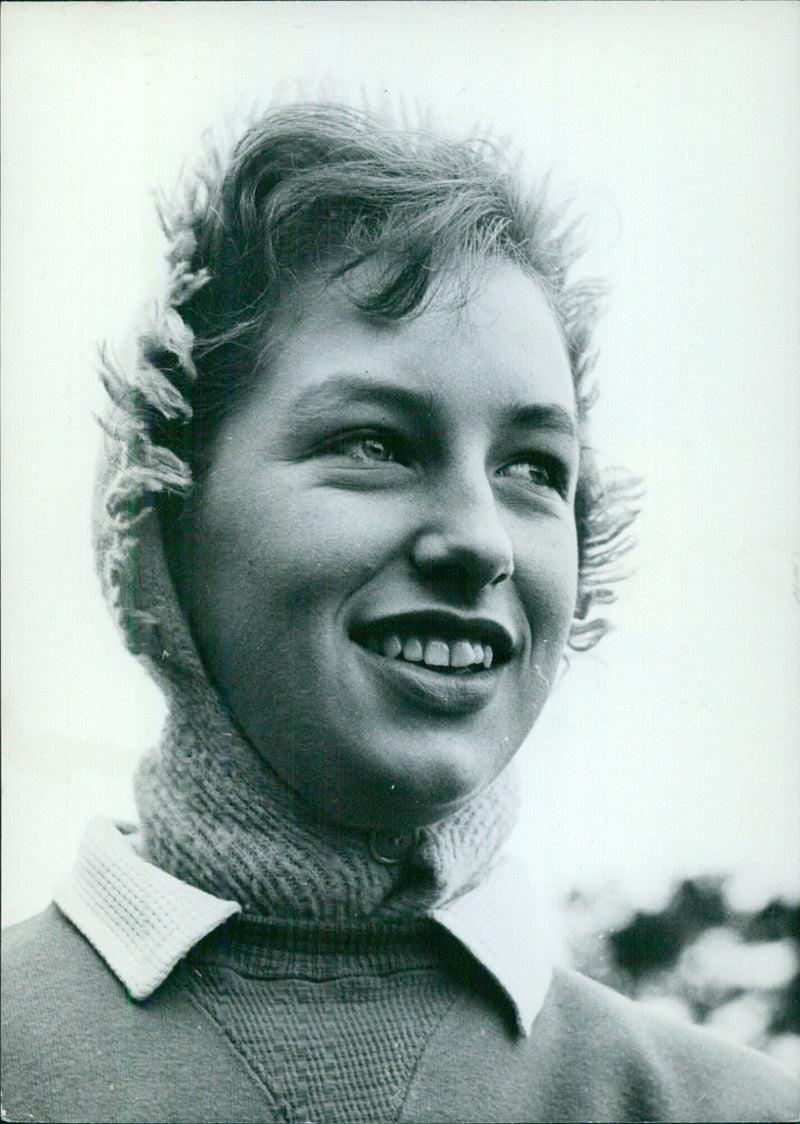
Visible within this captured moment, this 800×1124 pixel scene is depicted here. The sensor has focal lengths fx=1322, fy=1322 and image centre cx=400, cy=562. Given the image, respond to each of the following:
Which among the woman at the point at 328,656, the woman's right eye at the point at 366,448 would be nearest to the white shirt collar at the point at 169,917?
the woman at the point at 328,656

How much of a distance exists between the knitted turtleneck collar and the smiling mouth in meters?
0.18

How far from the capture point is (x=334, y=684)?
1.34 metres

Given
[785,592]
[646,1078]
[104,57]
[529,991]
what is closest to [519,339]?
[785,592]

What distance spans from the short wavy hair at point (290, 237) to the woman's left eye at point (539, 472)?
19 centimetres

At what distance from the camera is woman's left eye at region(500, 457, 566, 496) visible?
144 cm

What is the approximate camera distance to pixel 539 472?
1.47 metres

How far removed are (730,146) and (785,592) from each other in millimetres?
557

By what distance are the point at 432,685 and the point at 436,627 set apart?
0.06m

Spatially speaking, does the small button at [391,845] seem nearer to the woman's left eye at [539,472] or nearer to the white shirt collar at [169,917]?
the white shirt collar at [169,917]

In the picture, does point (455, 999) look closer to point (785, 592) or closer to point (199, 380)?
point (785, 592)

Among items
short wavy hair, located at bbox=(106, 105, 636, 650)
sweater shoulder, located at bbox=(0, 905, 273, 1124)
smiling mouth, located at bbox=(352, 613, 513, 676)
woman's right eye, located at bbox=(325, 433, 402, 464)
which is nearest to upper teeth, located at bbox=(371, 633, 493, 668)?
smiling mouth, located at bbox=(352, 613, 513, 676)

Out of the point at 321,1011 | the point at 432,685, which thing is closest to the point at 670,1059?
the point at 321,1011

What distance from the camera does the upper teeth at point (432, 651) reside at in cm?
136

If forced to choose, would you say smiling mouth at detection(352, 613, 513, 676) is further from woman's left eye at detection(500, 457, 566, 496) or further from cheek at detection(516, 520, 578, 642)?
woman's left eye at detection(500, 457, 566, 496)
